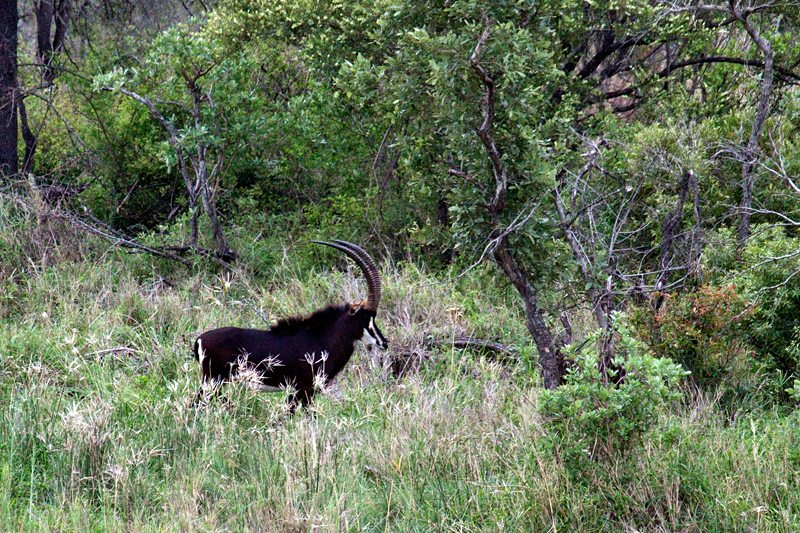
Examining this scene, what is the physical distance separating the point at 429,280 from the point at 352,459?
3838 millimetres

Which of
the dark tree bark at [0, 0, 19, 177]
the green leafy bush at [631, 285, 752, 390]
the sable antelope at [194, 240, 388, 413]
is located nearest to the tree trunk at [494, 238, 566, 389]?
the green leafy bush at [631, 285, 752, 390]

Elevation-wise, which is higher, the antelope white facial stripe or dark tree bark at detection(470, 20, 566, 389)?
dark tree bark at detection(470, 20, 566, 389)

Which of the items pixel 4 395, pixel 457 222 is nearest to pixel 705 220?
pixel 457 222

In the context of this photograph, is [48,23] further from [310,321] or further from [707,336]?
[707,336]

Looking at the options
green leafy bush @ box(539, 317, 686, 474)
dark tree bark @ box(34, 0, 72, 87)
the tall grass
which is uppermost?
dark tree bark @ box(34, 0, 72, 87)

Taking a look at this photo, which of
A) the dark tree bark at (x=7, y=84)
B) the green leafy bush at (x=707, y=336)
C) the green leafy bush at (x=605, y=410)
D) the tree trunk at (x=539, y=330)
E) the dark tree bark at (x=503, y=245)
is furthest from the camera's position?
the dark tree bark at (x=7, y=84)

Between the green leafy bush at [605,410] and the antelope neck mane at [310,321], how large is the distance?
206 centimetres

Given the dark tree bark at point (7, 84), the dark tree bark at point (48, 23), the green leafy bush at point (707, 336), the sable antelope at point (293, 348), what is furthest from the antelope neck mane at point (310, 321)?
the dark tree bark at point (48, 23)

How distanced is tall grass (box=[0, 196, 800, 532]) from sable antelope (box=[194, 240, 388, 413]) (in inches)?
7.1

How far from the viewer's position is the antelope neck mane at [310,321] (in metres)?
5.76

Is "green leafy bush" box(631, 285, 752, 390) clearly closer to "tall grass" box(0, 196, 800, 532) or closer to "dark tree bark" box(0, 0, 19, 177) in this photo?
"tall grass" box(0, 196, 800, 532)

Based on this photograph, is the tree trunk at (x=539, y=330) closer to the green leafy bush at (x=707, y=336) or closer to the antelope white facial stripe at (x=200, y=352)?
the green leafy bush at (x=707, y=336)

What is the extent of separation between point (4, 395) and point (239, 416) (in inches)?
68.8

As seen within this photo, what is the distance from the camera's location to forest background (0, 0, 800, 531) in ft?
13.6
